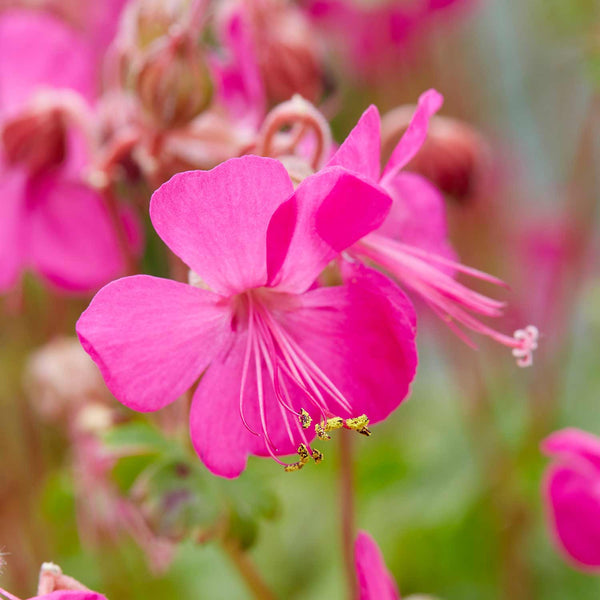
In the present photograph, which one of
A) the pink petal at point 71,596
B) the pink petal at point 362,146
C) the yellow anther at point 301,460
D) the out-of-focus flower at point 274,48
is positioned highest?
the out-of-focus flower at point 274,48

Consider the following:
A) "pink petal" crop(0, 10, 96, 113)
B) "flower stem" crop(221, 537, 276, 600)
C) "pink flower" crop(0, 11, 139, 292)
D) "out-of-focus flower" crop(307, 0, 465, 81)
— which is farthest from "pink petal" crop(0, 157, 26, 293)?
"out-of-focus flower" crop(307, 0, 465, 81)

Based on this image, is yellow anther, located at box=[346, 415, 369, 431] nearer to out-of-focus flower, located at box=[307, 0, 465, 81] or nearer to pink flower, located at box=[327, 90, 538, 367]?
pink flower, located at box=[327, 90, 538, 367]

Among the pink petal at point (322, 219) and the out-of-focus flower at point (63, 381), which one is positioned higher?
the pink petal at point (322, 219)

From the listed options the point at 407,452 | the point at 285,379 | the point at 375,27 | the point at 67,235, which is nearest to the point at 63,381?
the point at 67,235

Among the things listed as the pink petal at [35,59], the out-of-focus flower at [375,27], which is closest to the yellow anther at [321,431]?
the pink petal at [35,59]

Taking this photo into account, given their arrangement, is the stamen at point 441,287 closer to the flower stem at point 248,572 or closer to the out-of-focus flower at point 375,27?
the flower stem at point 248,572

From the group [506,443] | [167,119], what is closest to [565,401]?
[506,443]
